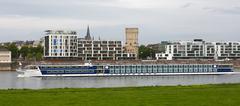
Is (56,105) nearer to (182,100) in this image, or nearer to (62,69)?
(182,100)

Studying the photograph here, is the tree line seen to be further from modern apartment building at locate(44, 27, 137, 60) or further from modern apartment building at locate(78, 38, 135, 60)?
modern apartment building at locate(78, 38, 135, 60)

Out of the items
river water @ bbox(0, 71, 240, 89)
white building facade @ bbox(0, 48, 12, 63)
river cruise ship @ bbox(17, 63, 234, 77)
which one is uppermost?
white building facade @ bbox(0, 48, 12, 63)

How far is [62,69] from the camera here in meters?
98.6

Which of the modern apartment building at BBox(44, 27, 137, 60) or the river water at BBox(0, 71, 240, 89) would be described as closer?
the river water at BBox(0, 71, 240, 89)

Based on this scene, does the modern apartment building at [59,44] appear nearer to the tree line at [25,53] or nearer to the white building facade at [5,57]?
the tree line at [25,53]

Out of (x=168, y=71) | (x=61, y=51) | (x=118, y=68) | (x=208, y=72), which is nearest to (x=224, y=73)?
(x=208, y=72)

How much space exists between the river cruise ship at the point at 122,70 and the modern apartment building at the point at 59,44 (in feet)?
223

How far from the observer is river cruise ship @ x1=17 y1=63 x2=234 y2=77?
320ft

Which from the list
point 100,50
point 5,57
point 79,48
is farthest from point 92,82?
point 100,50

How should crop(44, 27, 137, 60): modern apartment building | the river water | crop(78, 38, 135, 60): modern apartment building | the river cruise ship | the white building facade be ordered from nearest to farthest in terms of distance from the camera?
the river water < the river cruise ship < the white building facade < crop(44, 27, 137, 60): modern apartment building < crop(78, 38, 135, 60): modern apartment building

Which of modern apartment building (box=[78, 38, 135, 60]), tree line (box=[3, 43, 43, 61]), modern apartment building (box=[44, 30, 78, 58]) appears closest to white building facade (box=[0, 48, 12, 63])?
modern apartment building (box=[44, 30, 78, 58])

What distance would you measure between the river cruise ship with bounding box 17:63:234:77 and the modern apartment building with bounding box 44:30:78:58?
68.0 metres

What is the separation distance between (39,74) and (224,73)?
123 ft

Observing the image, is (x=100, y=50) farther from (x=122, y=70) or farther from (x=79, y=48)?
(x=122, y=70)
